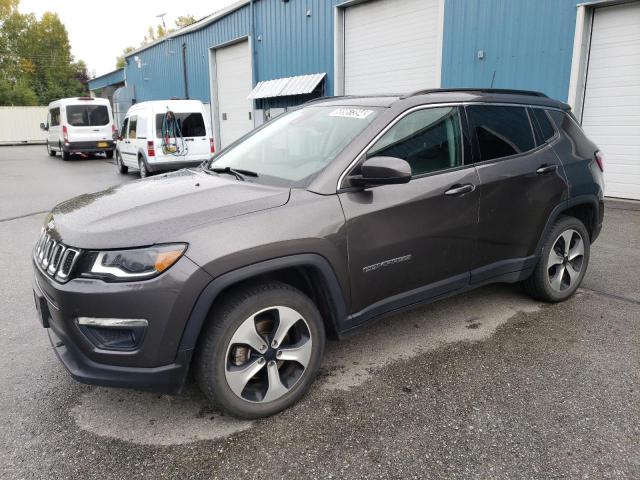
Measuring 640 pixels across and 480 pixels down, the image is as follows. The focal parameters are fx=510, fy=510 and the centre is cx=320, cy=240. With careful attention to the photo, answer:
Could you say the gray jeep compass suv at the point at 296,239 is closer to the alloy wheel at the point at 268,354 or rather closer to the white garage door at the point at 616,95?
the alloy wheel at the point at 268,354

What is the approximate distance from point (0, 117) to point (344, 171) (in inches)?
1548

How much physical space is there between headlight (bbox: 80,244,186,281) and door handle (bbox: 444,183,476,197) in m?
1.74

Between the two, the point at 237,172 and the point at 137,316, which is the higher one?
the point at 237,172

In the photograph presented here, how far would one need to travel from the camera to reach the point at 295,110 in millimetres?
3906

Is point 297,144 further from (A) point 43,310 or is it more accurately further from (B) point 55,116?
(B) point 55,116

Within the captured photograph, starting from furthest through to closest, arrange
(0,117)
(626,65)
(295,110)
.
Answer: (0,117), (626,65), (295,110)

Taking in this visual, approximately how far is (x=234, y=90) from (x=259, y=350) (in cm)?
1836

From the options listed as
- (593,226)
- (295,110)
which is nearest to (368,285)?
(295,110)

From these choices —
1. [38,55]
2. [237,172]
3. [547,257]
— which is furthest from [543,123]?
[38,55]

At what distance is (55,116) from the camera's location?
20.6m

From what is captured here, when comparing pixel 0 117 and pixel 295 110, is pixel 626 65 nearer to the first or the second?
pixel 295 110

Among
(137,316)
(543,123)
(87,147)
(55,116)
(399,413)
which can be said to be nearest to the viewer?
(137,316)

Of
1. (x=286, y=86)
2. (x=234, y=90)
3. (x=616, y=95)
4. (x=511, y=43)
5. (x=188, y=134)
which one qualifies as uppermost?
Result: (x=511, y=43)

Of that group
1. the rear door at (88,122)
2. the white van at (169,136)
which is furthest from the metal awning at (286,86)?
the rear door at (88,122)
